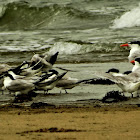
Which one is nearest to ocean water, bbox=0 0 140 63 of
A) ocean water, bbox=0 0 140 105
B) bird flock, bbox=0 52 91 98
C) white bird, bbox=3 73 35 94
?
ocean water, bbox=0 0 140 105

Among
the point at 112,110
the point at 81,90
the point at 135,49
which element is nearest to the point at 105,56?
the point at 135,49

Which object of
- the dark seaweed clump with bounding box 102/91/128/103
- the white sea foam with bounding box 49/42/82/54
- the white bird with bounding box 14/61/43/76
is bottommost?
the dark seaweed clump with bounding box 102/91/128/103

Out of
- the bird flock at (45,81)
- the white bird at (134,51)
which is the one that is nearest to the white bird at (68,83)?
the bird flock at (45,81)

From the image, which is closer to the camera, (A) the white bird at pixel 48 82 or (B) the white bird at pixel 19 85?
(B) the white bird at pixel 19 85

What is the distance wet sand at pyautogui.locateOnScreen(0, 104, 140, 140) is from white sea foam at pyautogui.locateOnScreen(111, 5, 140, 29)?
52.2ft

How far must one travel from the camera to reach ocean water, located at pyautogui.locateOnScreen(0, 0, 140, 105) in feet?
55.0

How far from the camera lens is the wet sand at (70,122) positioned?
5.18 m

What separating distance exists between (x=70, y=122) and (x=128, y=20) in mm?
17836

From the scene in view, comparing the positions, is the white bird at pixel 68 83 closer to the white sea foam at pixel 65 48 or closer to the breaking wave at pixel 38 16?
the white sea foam at pixel 65 48

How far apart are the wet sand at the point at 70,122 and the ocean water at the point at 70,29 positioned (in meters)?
5.73

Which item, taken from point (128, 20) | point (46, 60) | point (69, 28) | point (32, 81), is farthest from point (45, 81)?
point (128, 20)

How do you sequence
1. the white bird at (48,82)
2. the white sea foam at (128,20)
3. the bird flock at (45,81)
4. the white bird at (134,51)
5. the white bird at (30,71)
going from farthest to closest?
1. the white sea foam at (128,20)
2. the white bird at (134,51)
3. the white bird at (30,71)
4. the white bird at (48,82)
5. the bird flock at (45,81)

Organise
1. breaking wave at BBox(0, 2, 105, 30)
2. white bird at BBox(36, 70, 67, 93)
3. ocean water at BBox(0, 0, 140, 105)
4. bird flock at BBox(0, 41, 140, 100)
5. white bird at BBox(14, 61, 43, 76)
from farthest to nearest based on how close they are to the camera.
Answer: breaking wave at BBox(0, 2, 105, 30), ocean water at BBox(0, 0, 140, 105), white bird at BBox(14, 61, 43, 76), white bird at BBox(36, 70, 67, 93), bird flock at BBox(0, 41, 140, 100)

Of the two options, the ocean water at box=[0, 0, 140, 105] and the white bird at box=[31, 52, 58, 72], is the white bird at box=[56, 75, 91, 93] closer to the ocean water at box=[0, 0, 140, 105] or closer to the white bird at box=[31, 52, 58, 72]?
the white bird at box=[31, 52, 58, 72]
